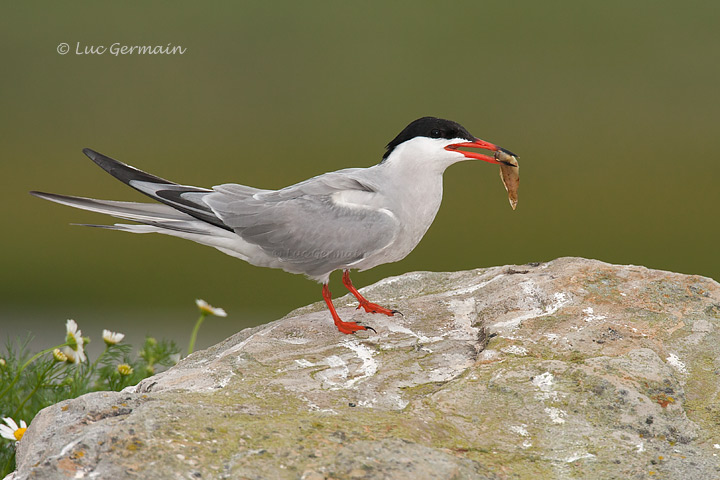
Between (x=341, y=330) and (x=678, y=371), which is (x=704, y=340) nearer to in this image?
(x=678, y=371)

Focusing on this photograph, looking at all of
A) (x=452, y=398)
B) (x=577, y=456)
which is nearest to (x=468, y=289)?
(x=452, y=398)

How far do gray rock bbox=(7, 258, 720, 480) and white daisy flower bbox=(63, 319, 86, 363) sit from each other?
0.62 m

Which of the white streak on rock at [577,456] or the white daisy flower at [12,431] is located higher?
the white streak on rock at [577,456]

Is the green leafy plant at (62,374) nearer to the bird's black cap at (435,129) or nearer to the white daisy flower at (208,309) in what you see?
the white daisy flower at (208,309)

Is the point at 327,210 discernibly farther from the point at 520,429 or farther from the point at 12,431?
the point at 12,431

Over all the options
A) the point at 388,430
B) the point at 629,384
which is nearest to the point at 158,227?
the point at 388,430

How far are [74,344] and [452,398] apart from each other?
2240mm

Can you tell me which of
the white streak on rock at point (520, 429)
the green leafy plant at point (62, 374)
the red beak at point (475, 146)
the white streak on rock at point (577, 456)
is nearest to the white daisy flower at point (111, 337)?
the green leafy plant at point (62, 374)

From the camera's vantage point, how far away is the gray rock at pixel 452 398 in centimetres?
287

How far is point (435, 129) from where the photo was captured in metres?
4.56

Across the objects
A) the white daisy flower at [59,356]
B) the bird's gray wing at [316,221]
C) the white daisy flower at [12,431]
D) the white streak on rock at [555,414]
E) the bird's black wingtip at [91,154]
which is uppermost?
the bird's black wingtip at [91,154]

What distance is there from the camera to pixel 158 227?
15.1ft

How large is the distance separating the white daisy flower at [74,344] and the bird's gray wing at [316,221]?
3.34 ft

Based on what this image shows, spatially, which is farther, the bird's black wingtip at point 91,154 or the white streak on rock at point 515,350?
the bird's black wingtip at point 91,154
